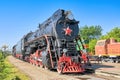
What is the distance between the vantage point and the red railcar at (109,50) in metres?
36.1

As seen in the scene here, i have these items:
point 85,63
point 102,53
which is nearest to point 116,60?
point 102,53

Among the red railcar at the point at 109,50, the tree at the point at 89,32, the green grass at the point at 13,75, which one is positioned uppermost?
the tree at the point at 89,32

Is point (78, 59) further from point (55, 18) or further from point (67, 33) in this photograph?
point (55, 18)

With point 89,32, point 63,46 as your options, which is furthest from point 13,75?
point 89,32

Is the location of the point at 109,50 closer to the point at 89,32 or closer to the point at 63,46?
the point at 63,46

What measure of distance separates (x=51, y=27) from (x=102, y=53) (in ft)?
65.2

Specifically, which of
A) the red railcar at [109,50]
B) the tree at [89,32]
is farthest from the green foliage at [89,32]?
the red railcar at [109,50]

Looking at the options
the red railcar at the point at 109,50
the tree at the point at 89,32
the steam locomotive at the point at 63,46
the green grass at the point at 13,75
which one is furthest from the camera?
the tree at the point at 89,32

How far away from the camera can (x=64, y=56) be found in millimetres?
19875

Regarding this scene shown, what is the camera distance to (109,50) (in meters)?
38.0

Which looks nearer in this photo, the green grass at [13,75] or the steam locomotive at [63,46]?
the green grass at [13,75]

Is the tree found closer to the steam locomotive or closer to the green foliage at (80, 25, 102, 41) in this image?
the green foliage at (80, 25, 102, 41)

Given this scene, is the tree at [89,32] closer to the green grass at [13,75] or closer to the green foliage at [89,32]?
the green foliage at [89,32]

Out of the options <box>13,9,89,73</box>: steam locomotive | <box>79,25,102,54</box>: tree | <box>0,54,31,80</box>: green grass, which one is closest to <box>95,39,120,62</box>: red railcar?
<box>13,9,89,73</box>: steam locomotive
